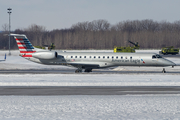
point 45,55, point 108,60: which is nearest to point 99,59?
point 108,60

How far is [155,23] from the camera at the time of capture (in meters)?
140

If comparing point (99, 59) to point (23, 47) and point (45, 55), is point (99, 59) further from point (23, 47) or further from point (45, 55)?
point (23, 47)

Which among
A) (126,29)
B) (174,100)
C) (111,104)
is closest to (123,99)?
(111,104)

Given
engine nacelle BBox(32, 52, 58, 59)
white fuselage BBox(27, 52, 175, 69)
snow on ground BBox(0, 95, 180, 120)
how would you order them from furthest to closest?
engine nacelle BBox(32, 52, 58, 59) → white fuselage BBox(27, 52, 175, 69) → snow on ground BBox(0, 95, 180, 120)

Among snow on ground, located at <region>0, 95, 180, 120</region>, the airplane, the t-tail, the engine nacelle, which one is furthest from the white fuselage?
snow on ground, located at <region>0, 95, 180, 120</region>

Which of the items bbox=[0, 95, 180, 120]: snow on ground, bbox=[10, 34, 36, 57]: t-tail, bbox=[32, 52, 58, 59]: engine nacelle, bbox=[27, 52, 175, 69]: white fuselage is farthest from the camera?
bbox=[10, 34, 36, 57]: t-tail

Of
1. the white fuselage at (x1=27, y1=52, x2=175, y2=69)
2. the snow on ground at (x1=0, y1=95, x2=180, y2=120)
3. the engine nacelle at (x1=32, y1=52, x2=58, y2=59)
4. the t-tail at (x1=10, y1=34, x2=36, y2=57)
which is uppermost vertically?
the t-tail at (x1=10, y1=34, x2=36, y2=57)

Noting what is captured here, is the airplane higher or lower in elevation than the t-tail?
lower

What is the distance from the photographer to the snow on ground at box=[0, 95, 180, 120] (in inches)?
370

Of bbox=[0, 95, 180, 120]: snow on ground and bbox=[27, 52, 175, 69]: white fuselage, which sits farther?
bbox=[27, 52, 175, 69]: white fuselage

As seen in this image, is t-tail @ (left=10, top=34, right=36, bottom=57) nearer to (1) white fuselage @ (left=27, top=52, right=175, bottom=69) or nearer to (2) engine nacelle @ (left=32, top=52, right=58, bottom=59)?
(2) engine nacelle @ (left=32, top=52, right=58, bottom=59)

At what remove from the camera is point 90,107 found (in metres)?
10.9

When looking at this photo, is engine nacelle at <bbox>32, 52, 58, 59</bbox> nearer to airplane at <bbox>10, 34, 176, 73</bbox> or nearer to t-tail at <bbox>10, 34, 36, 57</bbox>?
airplane at <bbox>10, 34, 176, 73</bbox>

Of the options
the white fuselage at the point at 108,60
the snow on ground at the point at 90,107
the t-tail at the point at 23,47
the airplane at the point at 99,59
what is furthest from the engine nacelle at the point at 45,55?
the snow on ground at the point at 90,107
